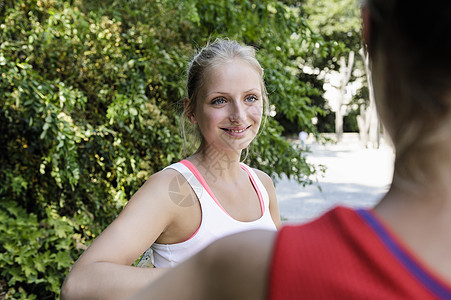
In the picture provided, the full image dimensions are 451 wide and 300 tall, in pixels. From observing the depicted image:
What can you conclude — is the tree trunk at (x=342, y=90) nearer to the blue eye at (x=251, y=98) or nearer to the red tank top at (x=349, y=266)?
the blue eye at (x=251, y=98)

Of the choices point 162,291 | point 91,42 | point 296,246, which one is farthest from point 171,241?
point 91,42

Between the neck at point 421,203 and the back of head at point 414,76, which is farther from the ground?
the back of head at point 414,76

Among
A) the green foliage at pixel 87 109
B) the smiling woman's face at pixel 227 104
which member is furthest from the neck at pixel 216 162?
the green foliage at pixel 87 109

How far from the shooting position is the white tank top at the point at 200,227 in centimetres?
159

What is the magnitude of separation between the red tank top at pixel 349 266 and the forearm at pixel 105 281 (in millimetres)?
755

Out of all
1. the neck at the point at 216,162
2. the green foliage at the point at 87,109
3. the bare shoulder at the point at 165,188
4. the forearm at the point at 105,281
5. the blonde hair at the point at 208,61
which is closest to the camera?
the forearm at the point at 105,281

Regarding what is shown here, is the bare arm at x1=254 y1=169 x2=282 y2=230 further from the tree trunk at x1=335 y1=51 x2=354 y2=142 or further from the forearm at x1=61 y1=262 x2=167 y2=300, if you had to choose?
the tree trunk at x1=335 y1=51 x2=354 y2=142

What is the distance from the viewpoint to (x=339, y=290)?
0.53 meters

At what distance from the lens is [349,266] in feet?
1.75

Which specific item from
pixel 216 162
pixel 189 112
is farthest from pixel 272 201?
pixel 189 112

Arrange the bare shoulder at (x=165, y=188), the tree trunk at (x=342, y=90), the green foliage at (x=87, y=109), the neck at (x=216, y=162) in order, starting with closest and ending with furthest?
the bare shoulder at (x=165, y=188) → the neck at (x=216, y=162) → the green foliage at (x=87, y=109) → the tree trunk at (x=342, y=90)

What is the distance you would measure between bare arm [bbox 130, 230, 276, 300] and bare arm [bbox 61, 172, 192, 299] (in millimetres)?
643

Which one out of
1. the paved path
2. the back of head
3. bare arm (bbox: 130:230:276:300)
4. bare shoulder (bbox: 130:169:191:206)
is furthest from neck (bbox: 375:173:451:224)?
the paved path

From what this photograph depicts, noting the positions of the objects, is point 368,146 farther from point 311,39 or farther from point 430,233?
point 430,233
